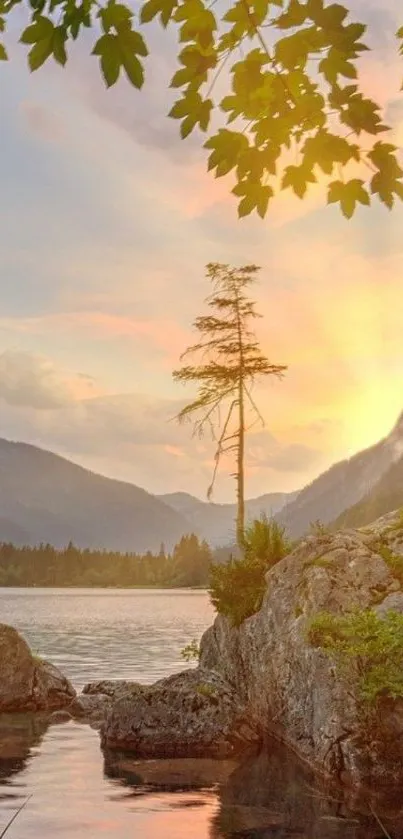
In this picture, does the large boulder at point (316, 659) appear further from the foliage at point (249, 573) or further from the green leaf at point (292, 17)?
the green leaf at point (292, 17)

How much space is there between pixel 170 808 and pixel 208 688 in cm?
578

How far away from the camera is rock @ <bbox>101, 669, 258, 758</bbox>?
57.5ft

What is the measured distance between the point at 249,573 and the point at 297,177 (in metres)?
17.3

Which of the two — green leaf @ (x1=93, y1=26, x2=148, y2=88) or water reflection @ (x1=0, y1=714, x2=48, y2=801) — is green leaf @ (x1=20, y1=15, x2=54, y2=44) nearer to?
green leaf @ (x1=93, y1=26, x2=148, y2=88)

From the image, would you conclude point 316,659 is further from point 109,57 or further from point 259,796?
point 109,57

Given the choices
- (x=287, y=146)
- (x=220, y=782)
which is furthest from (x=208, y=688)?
(x=287, y=146)

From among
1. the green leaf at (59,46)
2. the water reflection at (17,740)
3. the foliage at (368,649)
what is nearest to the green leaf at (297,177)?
the green leaf at (59,46)

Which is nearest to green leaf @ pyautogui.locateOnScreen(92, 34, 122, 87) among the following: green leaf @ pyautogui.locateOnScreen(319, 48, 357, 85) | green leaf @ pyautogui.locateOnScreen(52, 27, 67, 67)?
green leaf @ pyautogui.locateOnScreen(52, 27, 67, 67)

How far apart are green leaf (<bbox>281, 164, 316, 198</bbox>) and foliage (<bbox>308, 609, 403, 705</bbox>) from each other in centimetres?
1144

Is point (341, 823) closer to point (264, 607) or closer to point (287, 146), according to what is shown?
point (264, 607)

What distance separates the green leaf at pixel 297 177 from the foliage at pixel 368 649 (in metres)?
11.4

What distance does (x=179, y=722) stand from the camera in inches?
704

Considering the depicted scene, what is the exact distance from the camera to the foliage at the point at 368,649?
14664mm

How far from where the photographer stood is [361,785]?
14.0 m
